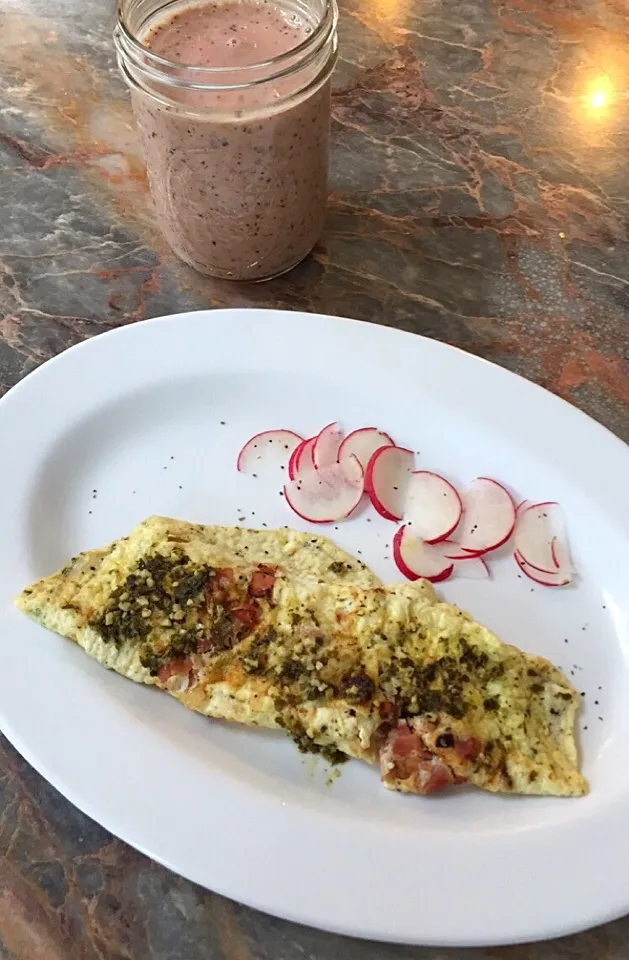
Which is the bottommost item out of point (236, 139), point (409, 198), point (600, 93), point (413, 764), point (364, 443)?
point (413, 764)

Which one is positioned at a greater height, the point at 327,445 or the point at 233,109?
the point at 233,109

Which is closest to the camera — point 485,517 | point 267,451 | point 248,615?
point 248,615

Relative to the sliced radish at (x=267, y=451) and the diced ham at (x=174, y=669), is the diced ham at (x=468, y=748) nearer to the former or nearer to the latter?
the diced ham at (x=174, y=669)

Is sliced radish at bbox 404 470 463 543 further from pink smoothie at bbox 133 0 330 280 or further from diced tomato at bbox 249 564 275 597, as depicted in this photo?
pink smoothie at bbox 133 0 330 280

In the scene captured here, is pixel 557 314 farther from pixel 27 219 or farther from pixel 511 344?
pixel 27 219

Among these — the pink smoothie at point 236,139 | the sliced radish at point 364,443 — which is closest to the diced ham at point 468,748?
the sliced radish at point 364,443

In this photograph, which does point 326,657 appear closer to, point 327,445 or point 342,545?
point 342,545

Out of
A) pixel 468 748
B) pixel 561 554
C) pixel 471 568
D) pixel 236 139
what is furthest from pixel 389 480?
pixel 236 139
